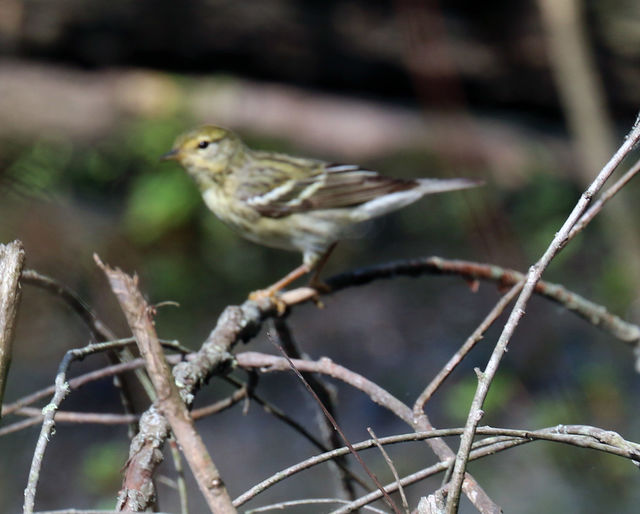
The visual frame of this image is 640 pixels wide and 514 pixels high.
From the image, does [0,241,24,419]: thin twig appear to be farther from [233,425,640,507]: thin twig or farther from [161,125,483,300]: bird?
[161,125,483,300]: bird

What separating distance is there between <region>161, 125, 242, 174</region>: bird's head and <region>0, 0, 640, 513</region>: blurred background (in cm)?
99

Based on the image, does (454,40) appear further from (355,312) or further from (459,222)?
(355,312)

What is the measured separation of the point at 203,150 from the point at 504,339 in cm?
253

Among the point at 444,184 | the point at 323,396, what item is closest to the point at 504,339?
the point at 323,396

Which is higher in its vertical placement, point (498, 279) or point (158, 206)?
point (158, 206)

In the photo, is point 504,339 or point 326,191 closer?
point 504,339

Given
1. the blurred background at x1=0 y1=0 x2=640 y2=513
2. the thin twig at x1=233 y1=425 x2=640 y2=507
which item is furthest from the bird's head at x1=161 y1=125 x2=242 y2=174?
the thin twig at x1=233 y1=425 x2=640 y2=507

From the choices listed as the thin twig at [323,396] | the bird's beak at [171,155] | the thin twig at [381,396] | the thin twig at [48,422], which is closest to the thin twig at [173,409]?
the thin twig at [48,422]

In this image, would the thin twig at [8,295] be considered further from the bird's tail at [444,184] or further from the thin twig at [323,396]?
the bird's tail at [444,184]

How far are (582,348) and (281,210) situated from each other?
2.93 m

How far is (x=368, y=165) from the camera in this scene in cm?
729

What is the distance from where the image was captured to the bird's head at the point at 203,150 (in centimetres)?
342

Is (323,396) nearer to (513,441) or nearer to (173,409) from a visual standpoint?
(513,441)

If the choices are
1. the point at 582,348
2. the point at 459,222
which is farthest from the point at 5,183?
the point at 459,222
